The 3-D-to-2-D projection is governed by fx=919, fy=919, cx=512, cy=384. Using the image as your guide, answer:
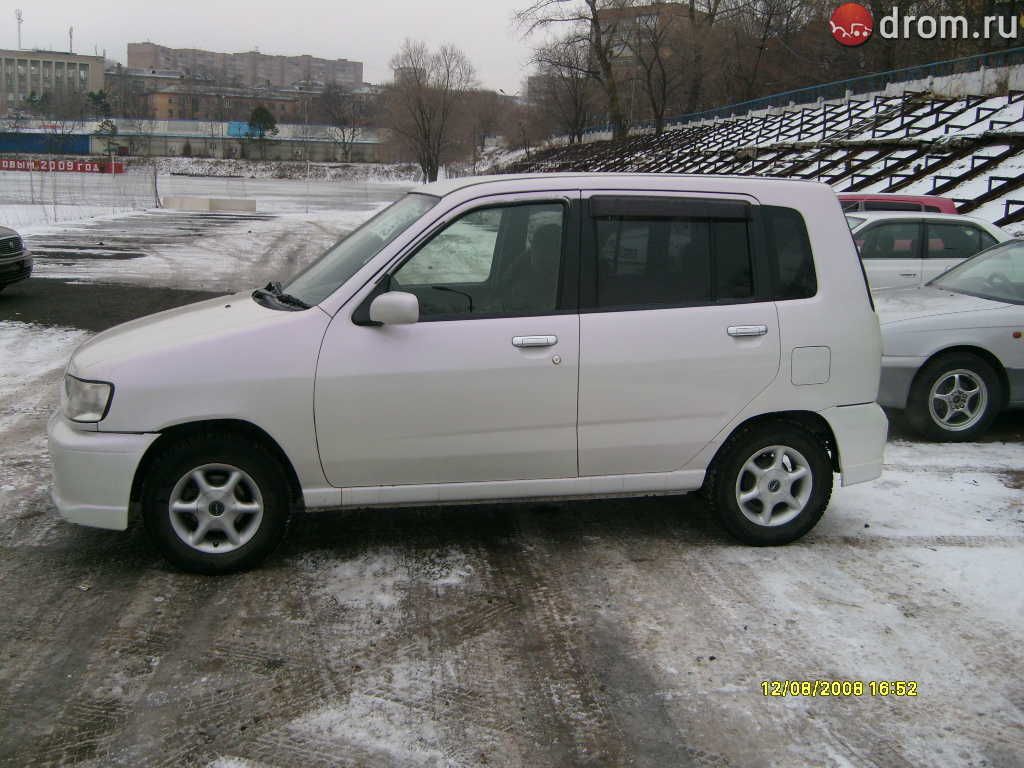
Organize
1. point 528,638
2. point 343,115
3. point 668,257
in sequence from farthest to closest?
1. point 343,115
2. point 668,257
3. point 528,638

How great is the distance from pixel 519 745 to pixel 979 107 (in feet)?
95.0

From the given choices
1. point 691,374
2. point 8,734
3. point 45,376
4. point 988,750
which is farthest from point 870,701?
point 45,376

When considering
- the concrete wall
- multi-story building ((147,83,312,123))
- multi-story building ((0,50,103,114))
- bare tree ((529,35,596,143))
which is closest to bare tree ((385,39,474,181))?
bare tree ((529,35,596,143))

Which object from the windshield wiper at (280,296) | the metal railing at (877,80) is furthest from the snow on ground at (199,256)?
the metal railing at (877,80)

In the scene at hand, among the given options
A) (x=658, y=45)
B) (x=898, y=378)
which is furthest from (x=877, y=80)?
(x=898, y=378)

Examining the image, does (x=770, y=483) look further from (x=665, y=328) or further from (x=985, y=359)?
(x=985, y=359)

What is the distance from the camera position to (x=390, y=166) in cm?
9356

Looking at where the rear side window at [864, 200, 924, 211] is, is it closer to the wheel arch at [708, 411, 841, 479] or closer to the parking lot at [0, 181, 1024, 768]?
the parking lot at [0, 181, 1024, 768]

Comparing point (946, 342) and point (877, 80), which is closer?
point (946, 342)

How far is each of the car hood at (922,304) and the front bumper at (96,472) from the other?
531cm

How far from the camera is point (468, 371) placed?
171 inches

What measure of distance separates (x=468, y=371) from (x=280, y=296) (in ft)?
3.88

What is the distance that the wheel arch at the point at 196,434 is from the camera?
168 inches

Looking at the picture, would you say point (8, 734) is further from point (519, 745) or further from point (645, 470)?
point (645, 470)
